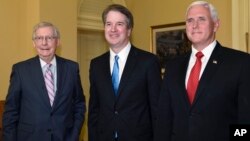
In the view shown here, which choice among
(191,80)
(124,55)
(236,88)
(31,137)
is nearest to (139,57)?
(124,55)

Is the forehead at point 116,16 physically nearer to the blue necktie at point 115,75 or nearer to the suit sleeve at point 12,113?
the blue necktie at point 115,75

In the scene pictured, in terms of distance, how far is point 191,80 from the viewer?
2.05 meters

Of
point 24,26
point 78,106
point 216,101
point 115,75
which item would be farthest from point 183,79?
point 24,26

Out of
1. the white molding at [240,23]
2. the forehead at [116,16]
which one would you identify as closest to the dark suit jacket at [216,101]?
the forehead at [116,16]

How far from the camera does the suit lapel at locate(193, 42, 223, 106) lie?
6.41ft

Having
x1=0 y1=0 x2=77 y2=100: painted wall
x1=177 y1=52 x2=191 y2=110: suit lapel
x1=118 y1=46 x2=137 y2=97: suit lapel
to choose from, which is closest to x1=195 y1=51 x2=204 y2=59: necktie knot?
x1=177 y1=52 x2=191 y2=110: suit lapel

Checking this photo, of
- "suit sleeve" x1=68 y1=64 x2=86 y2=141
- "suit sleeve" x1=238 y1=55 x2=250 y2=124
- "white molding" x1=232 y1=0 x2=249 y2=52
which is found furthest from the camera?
"white molding" x1=232 y1=0 x2=249 y2=52

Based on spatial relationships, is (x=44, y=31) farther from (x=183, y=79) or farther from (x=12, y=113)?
(x=183, y=79)

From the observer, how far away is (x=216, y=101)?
6.27 feet

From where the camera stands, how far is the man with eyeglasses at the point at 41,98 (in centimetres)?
252

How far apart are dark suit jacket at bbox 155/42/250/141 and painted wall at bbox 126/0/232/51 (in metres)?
2.57

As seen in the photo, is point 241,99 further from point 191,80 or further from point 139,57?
point 139,57

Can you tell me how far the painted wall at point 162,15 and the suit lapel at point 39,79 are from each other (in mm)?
2707

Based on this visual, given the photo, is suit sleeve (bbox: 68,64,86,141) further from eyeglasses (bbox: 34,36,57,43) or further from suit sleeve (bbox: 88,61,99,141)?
eyeglasses (bbox: 34,36,57,43)
